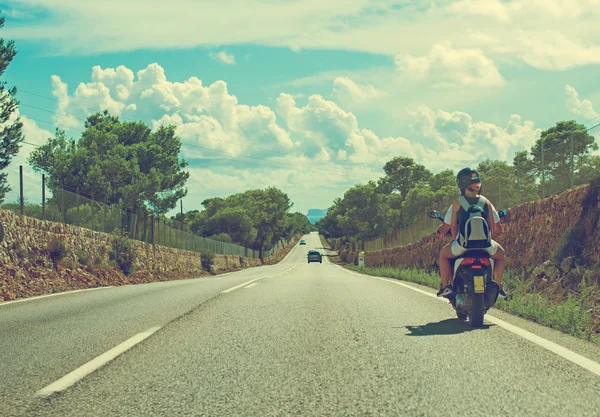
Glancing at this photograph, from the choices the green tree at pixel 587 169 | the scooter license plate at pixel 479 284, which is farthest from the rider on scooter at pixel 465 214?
the green tree at pixel 587 169

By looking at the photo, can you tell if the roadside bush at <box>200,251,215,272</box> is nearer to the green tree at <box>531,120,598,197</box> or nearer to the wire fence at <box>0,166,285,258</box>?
the wire fence at <box>0,166,285,258</box>

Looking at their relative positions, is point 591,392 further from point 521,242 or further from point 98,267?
point 98,267

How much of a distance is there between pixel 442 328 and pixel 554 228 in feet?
20.3

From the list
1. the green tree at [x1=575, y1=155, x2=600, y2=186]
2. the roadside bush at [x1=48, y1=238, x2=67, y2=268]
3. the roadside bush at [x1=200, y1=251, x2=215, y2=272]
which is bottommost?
the roadside bush at [x1=200, y1=251, x2=215, y2=272]

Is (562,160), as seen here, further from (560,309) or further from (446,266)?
(446,266)

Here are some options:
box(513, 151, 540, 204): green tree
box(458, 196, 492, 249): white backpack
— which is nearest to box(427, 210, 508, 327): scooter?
box(458, 196, 492, 249): white backpack

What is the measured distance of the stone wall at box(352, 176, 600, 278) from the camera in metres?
10.1

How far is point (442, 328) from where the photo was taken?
6.84 meters

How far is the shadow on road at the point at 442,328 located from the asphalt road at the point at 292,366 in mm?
22

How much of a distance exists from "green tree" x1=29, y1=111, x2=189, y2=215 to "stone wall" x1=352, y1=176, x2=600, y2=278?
37.6 metres

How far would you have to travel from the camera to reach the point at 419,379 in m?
4.27

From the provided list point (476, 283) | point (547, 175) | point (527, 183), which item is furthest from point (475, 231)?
point (527, 183)

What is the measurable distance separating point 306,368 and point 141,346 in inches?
74.9

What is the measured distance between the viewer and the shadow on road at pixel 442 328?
6.50 metres
